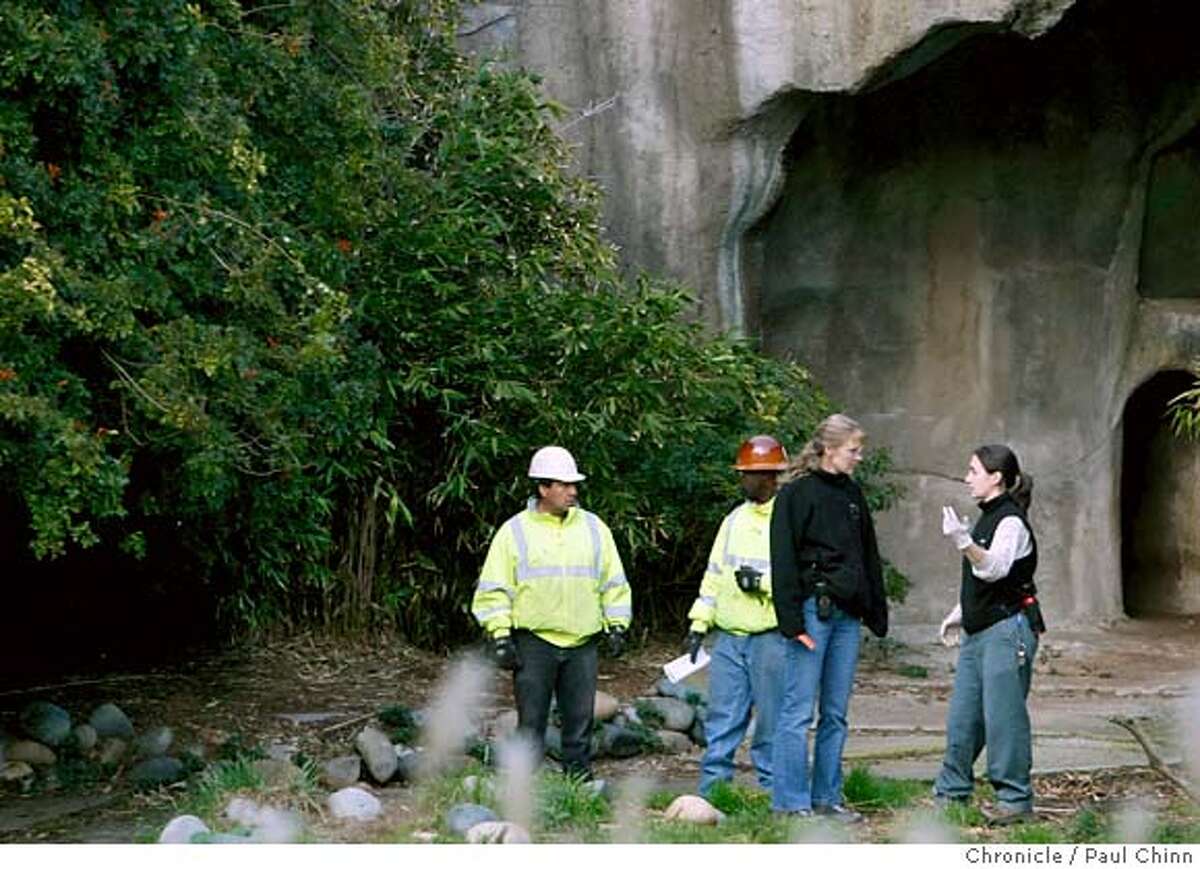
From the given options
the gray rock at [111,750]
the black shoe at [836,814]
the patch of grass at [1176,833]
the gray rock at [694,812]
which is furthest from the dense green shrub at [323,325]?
the patch of grass at [1176,833]

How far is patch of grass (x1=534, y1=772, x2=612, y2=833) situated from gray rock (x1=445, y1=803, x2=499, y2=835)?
193mm

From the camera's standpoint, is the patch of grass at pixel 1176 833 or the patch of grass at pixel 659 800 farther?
the patch of grass at pixel 659 800

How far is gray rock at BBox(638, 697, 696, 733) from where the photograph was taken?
454 inches

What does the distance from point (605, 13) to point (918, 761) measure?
6.20 metres

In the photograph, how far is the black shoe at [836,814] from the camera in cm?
863

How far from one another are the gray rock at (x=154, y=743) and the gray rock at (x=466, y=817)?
2.78 m

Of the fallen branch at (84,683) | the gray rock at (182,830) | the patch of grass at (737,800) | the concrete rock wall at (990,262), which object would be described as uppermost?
the concrete rock wall at (990,262)

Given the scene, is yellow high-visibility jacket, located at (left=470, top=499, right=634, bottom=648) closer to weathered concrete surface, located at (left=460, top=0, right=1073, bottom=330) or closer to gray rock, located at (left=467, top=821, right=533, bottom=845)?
gray rock, located at (left=467, top=821, right=533, bottom=845)

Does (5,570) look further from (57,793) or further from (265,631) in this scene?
(57,793)

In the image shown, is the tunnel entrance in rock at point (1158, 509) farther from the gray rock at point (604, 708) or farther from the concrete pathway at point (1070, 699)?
the gray rock at point (604, 708)

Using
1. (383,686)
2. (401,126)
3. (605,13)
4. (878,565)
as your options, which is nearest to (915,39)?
(605,13)

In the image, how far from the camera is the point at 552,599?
9.07 m

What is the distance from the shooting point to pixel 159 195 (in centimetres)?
898

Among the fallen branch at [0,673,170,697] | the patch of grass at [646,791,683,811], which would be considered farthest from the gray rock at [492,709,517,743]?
the fallen branch at [0,673,170,697]
